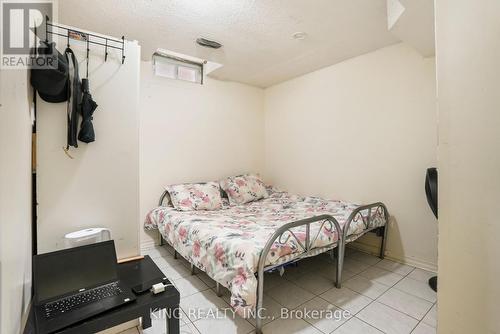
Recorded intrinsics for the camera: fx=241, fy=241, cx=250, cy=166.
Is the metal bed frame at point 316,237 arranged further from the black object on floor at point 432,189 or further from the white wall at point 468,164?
the white wall at point 468,164

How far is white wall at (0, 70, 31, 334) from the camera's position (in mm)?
743

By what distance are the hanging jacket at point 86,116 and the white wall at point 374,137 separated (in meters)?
2.69

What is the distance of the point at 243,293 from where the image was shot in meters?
1.47

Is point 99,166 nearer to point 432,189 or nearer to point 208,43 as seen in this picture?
point 208,43

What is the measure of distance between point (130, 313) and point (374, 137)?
2.80m

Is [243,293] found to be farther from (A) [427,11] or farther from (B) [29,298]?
(A) [427,11]

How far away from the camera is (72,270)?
118cm

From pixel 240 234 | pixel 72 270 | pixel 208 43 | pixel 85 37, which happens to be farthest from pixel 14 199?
pixel 208 43

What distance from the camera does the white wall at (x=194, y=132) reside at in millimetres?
3035

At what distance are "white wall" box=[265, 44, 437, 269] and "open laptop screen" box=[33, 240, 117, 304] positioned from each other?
2661mm

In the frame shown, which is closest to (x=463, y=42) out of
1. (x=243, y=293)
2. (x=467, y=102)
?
(x=467, y=102)

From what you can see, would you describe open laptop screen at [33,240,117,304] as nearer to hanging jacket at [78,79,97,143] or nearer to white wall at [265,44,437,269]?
hanging jacket at [78,79,97,143]

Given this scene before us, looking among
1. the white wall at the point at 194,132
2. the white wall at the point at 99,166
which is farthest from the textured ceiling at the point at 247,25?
the white wall at the point at 99,166

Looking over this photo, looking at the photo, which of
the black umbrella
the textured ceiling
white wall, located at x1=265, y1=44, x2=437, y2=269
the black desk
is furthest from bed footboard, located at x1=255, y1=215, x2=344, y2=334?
the textured ceiling
